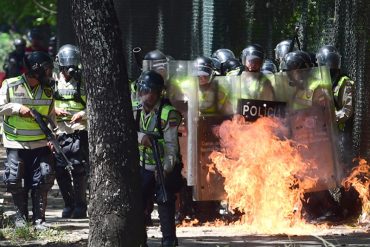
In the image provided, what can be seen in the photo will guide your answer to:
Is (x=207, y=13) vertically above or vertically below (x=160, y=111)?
above

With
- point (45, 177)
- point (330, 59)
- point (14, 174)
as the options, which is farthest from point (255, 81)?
point (14, 174)

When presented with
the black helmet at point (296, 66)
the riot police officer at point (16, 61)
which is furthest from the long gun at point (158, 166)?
the riot police officer at point (16, 61)

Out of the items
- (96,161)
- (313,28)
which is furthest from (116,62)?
(313,28)

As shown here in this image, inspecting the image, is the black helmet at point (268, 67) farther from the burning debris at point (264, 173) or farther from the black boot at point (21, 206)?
the black boot at point (21, 206)

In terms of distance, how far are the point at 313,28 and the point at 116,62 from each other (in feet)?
19.2

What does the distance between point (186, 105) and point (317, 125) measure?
1457 millimetres

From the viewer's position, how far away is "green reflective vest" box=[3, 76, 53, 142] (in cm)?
1148

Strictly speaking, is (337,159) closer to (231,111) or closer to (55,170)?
(231,111)

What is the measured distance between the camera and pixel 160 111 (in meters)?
9.67

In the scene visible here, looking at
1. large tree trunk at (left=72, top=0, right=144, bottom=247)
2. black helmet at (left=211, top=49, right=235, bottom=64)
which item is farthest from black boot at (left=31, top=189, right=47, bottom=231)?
black helmet at (left=211, top=49, right=235, bottom=64)

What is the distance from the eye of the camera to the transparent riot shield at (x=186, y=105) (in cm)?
1159

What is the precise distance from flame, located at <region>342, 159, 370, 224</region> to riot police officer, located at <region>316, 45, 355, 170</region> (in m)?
0.17

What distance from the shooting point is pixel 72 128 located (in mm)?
12523

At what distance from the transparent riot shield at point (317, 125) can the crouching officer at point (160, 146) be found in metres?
2.26
